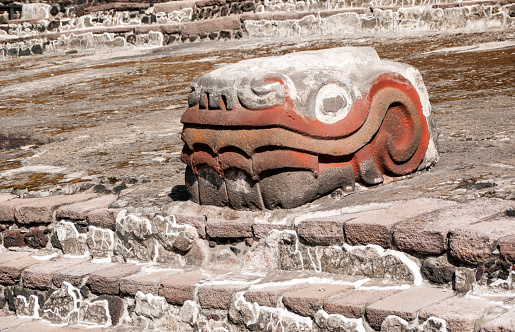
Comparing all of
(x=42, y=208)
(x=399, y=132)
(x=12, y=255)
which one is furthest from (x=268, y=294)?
(x=12, y=255)

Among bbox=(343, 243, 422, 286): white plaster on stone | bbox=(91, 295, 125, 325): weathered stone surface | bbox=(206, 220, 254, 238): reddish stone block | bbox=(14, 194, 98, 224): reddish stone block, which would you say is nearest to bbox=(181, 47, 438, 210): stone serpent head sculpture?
bbox=(206, 220, 254, 238): reddish stone block

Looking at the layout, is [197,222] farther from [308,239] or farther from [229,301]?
[308,239]

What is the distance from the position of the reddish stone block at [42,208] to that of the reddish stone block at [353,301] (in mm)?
2185

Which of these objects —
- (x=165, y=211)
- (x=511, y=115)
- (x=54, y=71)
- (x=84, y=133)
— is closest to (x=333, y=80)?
(x=165, y=211)

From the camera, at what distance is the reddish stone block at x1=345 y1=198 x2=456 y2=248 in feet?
9.03

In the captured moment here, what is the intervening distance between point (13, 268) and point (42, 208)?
40 cm

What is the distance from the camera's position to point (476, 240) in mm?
2439

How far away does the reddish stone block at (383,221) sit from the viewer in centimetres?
275

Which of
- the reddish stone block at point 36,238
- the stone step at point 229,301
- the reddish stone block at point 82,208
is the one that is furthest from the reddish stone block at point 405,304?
the reddish stone block at point 36,238

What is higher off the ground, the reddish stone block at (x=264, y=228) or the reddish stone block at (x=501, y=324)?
the reddish stone block at (x=501, y=324)

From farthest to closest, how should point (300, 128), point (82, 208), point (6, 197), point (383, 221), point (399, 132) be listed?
point (6, 197) < point (82, 208) < point (399, 132) < point (300, 128) < point (383, 221)

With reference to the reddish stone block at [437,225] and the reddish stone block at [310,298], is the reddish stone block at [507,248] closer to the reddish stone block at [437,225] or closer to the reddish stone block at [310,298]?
the reddish stone block at [437,225]

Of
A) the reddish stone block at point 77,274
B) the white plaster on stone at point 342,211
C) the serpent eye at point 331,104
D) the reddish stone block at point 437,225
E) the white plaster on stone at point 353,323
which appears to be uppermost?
the serpent eye at point 331,104

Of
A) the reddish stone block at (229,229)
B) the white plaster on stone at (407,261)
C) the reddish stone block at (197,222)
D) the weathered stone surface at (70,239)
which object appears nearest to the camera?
the white plaster on stone at (407,261)
